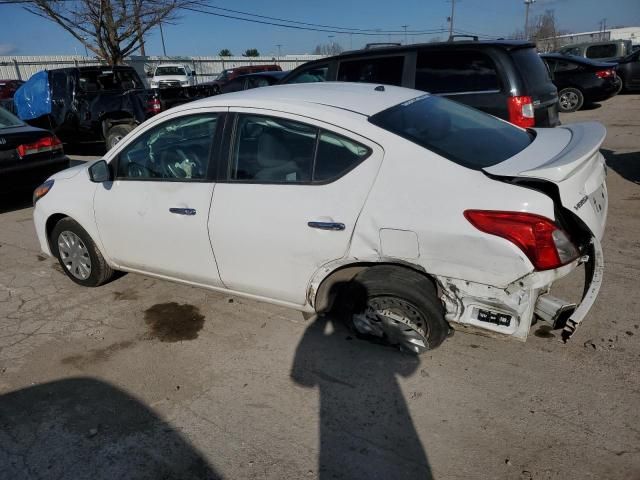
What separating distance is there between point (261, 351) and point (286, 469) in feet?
3.38

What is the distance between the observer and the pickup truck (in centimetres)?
1026

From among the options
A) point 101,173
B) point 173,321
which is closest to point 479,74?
point 101,173

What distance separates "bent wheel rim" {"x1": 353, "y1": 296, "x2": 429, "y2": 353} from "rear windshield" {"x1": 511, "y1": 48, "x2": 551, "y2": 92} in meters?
3.96

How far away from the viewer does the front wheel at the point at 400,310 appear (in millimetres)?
2775

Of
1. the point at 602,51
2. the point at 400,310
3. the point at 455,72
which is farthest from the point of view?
the point at 602,51

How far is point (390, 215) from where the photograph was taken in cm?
267

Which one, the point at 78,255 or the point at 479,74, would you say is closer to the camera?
the point at 78,255

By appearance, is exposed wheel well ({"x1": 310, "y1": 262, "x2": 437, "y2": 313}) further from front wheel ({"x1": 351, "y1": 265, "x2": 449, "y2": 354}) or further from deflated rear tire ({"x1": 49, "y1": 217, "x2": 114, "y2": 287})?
deflated rear tire ({"x1": 49, "y1": 217, "x2": 114, "y2": 287})

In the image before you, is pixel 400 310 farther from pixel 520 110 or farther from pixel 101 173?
pixel 520 110

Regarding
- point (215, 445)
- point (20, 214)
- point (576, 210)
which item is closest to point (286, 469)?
point (215, 445)

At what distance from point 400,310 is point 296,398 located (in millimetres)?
795

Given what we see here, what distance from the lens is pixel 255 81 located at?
12.4 metres

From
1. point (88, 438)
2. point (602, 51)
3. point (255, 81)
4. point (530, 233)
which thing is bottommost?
point (88, 438)

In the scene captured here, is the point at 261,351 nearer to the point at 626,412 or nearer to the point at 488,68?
the point at 626,412
